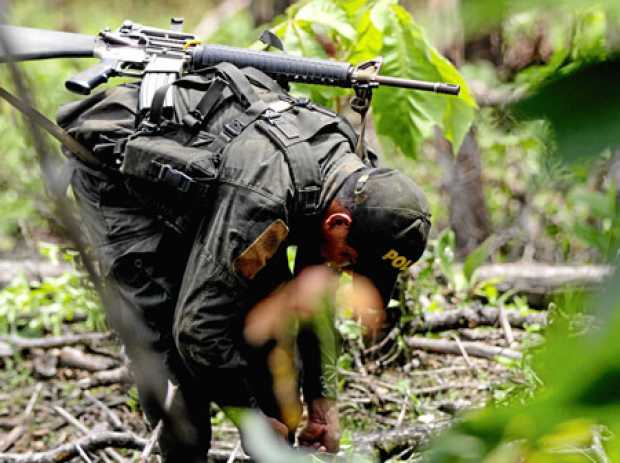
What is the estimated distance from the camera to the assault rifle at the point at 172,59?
2521 millimetres

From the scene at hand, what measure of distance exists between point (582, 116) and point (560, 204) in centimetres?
476

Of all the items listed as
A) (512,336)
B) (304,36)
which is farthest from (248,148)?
(512,336)

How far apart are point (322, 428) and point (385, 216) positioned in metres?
0.80

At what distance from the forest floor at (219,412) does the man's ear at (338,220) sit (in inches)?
31.2

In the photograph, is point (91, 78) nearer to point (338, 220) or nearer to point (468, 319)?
point (338, 220)

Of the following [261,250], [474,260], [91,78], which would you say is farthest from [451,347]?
[91,78]

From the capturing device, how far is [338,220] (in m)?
2.42

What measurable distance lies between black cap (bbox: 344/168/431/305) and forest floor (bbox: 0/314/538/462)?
673mm

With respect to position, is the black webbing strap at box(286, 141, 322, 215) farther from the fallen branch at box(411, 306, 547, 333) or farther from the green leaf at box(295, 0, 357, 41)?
the fallen branch at box(411, 306, 547, 333)

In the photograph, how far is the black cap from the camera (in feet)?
7.88

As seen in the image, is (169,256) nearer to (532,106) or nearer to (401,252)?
(401,252)

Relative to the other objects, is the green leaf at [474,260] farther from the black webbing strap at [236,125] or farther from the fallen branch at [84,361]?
the black webbing strap at [236,125]

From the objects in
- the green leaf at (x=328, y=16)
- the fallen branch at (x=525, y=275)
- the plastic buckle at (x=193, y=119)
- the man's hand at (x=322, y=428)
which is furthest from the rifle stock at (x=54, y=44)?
the fallen branch at (x=525, y=275)

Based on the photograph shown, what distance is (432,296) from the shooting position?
12.6 ft
